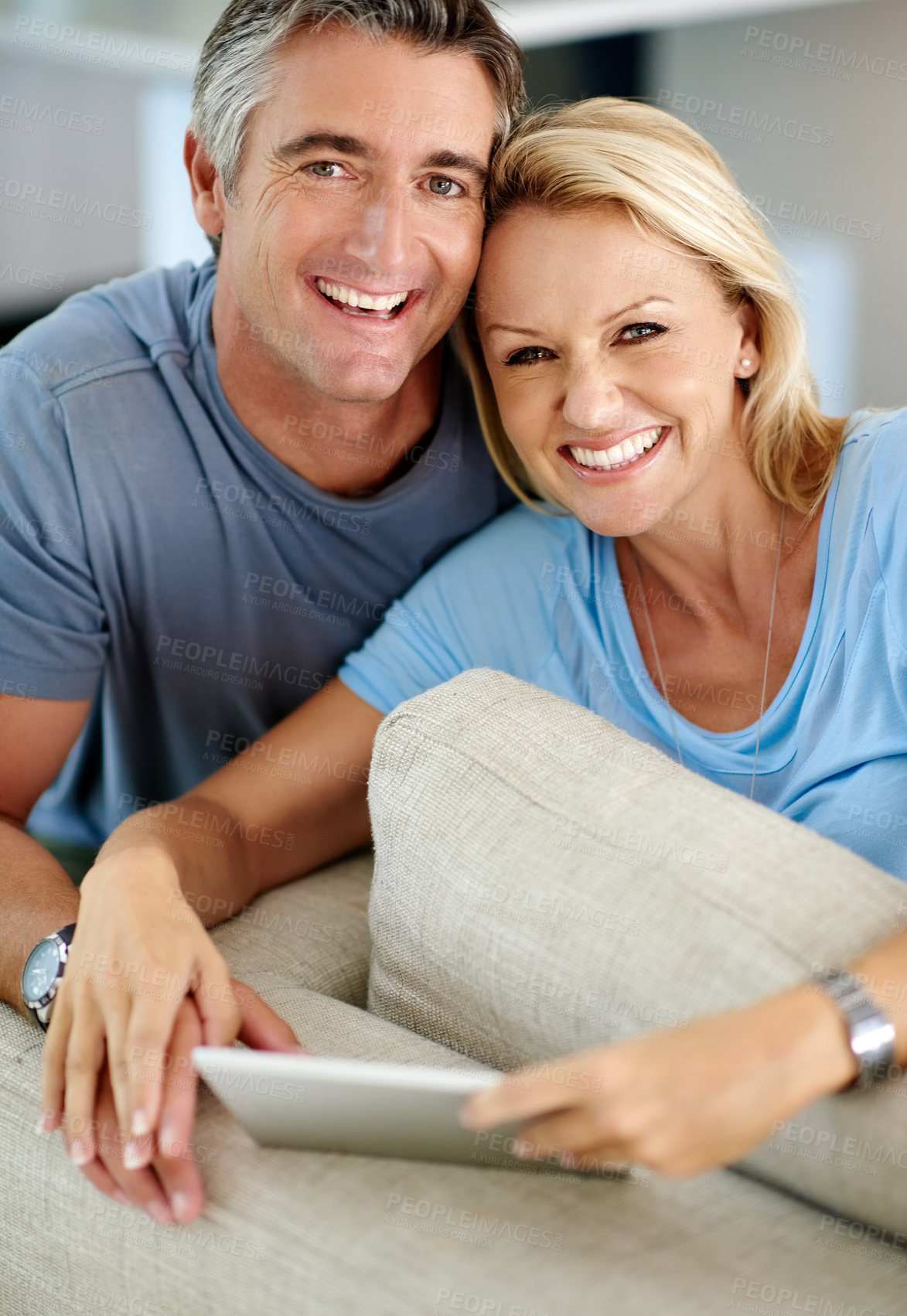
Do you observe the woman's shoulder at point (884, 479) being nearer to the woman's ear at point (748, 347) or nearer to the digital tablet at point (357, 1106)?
the woman's ear at point (748, 347)

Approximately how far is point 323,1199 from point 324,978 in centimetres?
44

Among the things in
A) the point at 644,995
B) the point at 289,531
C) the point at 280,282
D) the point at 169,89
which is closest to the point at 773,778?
the point at 644,995

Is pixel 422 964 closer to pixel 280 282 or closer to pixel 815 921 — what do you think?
pixel 815 921

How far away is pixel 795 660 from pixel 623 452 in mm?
318

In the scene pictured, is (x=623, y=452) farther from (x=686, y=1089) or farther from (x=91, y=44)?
(x=91, y=44)

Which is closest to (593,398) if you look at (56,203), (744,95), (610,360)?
(610,360)

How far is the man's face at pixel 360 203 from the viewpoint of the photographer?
1.43m

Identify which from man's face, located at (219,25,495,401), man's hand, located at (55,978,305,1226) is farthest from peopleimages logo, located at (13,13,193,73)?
man's hand, located at (55,978,305,1226)

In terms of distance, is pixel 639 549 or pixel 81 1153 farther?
pixel 639 549

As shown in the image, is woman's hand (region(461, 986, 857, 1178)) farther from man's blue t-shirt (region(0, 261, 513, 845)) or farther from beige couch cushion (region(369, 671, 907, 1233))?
man's blue t-shirt (region(0, 261, 513, 845))

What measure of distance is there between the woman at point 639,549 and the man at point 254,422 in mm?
99

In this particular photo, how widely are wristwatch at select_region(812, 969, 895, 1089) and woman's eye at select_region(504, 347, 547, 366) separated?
88 cm

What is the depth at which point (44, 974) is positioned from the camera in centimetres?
106

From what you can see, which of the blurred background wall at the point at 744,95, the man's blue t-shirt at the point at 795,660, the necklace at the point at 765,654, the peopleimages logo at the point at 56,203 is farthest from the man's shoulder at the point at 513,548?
the peopleimages logo at the point at 56,203
